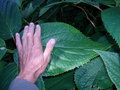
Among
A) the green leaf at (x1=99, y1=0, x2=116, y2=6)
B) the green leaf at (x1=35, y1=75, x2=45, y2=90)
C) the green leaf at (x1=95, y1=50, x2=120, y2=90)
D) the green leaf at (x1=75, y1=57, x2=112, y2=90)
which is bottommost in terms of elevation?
the green leaf at (x1=75, y1=57, x2=112, y2=90)

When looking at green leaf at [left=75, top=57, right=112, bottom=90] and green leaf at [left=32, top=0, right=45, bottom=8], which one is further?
green leaf at [left=32, top=0, right=45, bottom=8]

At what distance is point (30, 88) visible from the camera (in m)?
0.43

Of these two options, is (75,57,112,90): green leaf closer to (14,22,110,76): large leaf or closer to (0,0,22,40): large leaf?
(14,22,110,76): large leaf

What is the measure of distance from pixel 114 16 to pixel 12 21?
274 millimetres

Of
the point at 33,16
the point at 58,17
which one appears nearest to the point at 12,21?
the point at 33,16

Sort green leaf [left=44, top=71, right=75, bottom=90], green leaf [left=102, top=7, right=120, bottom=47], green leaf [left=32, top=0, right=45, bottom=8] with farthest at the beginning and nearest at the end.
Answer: green leaf [left=32, top=0, right=45, bottom=8], green leaf [left=44, top=71, right=75, bottom=90], green leaf [left=102, top=7, right=120, bottom=47]

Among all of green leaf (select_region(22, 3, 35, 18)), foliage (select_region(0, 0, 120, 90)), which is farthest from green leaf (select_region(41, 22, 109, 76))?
green leaf (select_region(22, 3, 35, 18))

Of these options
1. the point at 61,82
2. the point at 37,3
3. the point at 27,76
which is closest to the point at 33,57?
the point at 27,76

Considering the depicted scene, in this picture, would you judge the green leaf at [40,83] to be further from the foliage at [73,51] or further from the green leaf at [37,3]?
the green leaf at [37,3]

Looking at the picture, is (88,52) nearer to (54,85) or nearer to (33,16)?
(54,85)

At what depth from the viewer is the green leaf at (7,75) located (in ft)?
1.70

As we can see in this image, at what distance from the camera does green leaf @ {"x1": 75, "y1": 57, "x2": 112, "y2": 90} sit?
1.69 feet

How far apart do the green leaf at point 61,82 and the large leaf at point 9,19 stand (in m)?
0.16

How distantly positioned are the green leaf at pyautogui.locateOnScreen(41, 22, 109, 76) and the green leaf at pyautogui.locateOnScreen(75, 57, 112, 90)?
69 millimetres
